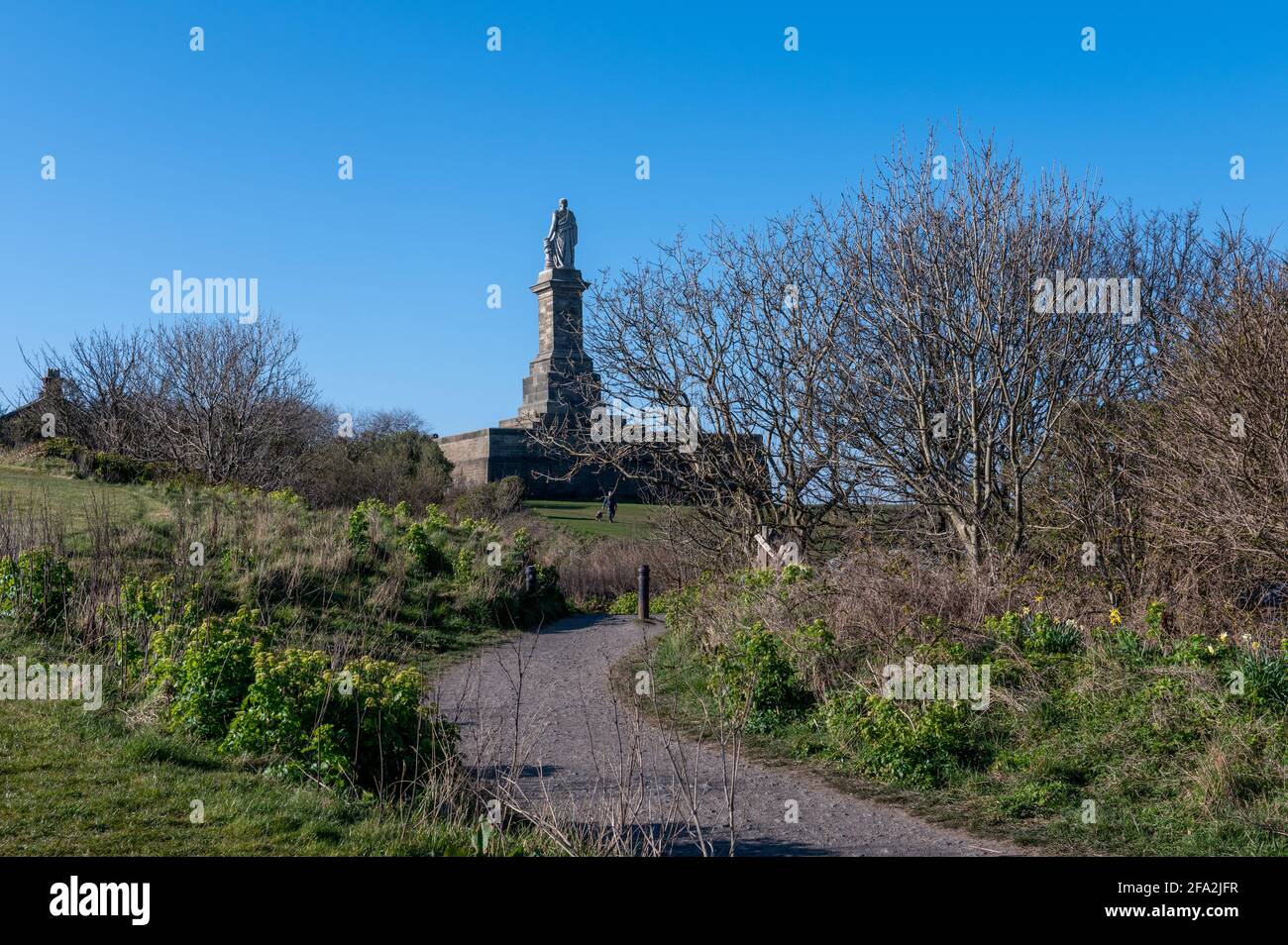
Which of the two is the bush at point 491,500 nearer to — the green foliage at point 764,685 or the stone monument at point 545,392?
the stone monument at point 545,392

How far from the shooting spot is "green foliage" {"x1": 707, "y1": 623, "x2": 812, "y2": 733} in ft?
30.3

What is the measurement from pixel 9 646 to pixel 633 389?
9.09 meters

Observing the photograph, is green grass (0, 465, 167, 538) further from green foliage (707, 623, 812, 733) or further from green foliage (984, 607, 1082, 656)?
green foliage (984, 607, 1082, 656)

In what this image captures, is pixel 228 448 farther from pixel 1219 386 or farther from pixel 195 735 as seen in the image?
pixel 1219 386

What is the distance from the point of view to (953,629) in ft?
30.6

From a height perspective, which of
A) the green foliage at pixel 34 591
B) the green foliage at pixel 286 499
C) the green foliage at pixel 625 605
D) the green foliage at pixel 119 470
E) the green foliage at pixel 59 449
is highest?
the green foliage at pixel 59 449

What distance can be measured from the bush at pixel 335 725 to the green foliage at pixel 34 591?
12.7ft

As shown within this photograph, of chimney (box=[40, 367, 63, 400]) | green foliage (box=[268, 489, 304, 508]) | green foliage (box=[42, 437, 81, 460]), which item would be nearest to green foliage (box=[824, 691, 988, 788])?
green foliage (box=[268, 489, 304, 508])

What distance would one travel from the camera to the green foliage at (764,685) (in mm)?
9227

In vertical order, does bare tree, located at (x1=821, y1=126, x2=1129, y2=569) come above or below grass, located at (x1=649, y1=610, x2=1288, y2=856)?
above

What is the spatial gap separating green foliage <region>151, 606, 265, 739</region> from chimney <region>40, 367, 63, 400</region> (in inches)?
945

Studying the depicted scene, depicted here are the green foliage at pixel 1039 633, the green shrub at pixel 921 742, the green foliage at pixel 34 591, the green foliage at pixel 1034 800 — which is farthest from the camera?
the green foliage at pixel 34 591

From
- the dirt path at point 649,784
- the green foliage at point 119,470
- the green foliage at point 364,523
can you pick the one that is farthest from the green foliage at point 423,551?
the green foliage at point 119,470
